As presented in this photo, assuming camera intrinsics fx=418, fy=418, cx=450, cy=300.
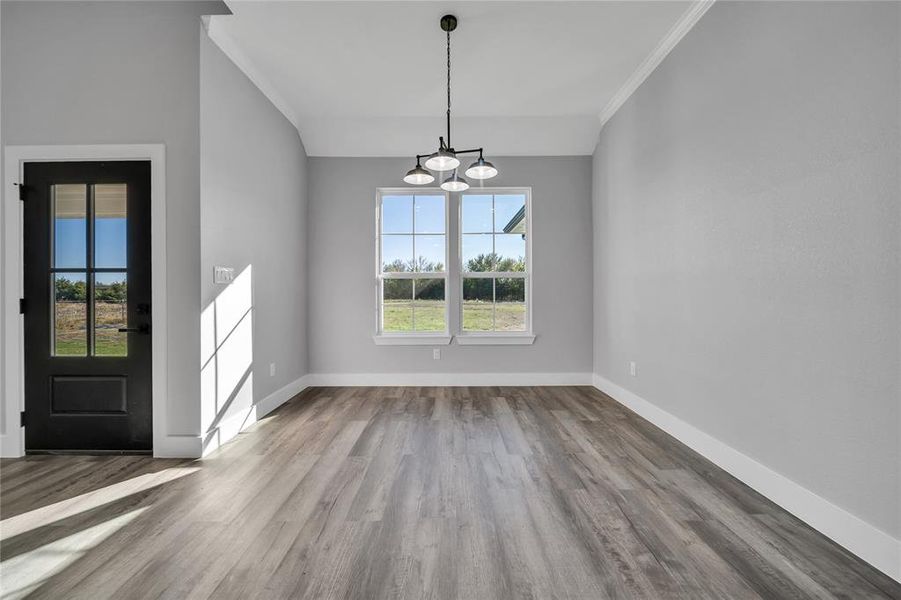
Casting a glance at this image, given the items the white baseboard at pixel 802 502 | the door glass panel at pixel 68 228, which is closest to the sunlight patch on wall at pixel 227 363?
the door glass panel at pixel 68 228

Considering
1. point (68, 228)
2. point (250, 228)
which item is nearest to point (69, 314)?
point (68, 228)

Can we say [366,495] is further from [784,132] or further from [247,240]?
[784,132]

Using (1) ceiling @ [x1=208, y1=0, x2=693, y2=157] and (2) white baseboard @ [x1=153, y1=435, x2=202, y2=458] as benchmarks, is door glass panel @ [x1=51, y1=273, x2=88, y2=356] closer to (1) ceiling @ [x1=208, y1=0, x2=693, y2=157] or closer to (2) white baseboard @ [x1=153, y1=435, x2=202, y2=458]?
(2) white baseboard @ [x1=153, y1=435, x2=202, y2=458]

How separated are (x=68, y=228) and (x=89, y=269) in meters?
0.33

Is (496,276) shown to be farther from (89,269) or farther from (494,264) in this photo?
(89,269)

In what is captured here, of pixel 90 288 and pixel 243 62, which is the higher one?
pixel 243 62

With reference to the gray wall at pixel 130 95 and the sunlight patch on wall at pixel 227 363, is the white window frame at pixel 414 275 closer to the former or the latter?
the sunlight patch on wall at pixel 227 363

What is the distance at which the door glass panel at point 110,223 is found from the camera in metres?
2.91

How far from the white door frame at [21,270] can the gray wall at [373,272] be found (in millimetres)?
2228

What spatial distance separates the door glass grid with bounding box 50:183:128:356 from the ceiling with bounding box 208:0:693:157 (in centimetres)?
146

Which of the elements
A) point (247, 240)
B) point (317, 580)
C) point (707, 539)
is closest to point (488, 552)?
point (317, 580)

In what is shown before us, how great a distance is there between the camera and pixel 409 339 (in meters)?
5.07

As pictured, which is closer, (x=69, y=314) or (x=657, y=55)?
(x=69, y=314)

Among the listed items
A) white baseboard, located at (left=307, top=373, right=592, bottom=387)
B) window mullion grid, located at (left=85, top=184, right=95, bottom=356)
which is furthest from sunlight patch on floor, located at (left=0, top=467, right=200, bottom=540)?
white baseboard, located at (left=307, top=373, right=592, bottom=387)
